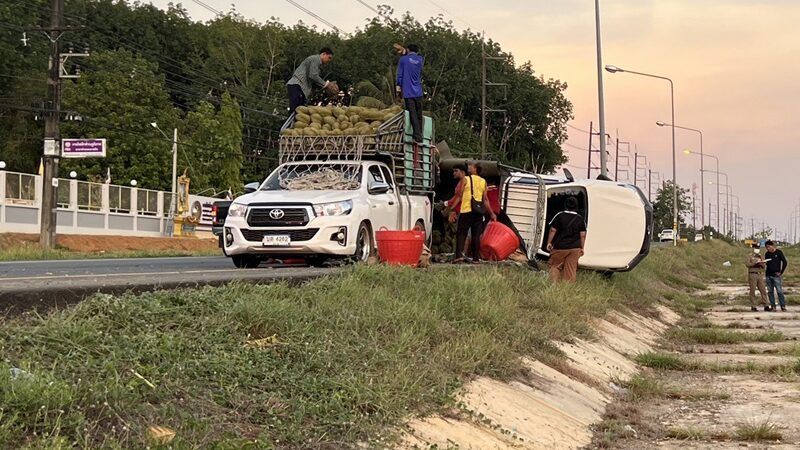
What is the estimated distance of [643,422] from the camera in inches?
384

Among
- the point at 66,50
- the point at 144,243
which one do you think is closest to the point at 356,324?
the point at 144,243

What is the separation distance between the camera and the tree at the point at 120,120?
55.8 metres

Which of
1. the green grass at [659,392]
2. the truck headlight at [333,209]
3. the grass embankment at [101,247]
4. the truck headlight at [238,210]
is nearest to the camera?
the green grass at [659,392]

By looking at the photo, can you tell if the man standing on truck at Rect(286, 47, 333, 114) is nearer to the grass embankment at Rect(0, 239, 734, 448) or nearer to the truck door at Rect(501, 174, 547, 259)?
the truck door at Rect(501, 174, 547, 259)

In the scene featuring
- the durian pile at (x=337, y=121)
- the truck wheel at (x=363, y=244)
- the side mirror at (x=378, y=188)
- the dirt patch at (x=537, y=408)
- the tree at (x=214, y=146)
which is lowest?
the dirt patch at (x=537, y=408)

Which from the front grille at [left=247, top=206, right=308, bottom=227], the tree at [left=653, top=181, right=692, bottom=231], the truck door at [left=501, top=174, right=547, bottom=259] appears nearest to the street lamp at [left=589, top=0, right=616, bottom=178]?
the truck door at [left=501, top=174, right=547, bottom=259]

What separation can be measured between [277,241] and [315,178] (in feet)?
5.50

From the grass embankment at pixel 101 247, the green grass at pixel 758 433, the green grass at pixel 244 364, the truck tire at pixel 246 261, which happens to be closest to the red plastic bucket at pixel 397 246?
the truck tire at pixel 246 261

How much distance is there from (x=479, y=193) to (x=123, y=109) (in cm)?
4404

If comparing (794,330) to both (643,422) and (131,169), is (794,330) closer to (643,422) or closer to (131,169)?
(643,422)

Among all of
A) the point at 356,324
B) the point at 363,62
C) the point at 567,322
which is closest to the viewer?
the point at 356,324

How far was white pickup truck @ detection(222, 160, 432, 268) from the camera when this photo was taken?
1345cm

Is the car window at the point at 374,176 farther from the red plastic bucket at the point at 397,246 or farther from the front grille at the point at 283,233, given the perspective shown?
the front grille at the point at 283,233

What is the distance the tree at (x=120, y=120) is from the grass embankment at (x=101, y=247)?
9979mm
